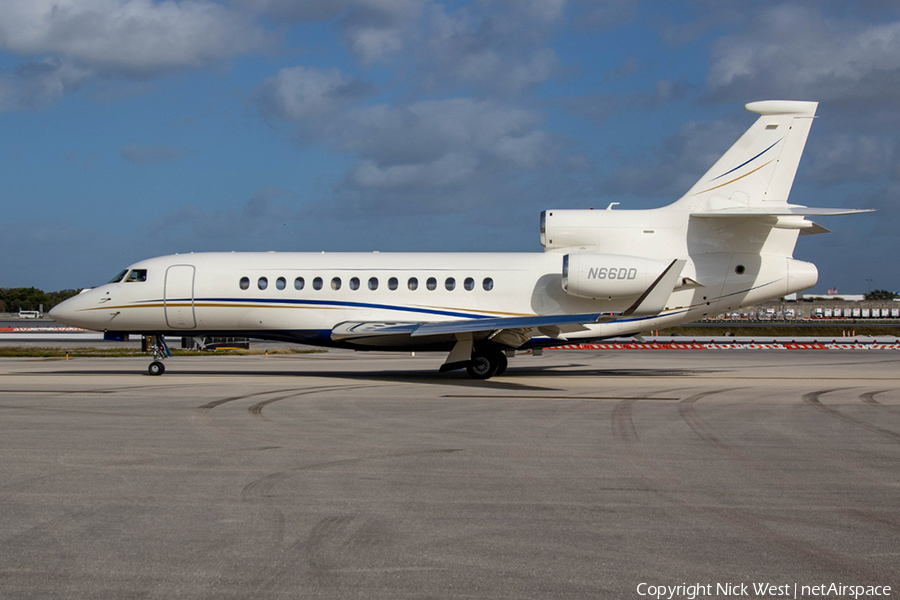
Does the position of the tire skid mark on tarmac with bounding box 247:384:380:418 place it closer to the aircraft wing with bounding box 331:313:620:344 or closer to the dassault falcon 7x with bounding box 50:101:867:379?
the aircraft wing with bounding box 331:313:620:344

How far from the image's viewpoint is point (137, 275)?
22922 millimetres

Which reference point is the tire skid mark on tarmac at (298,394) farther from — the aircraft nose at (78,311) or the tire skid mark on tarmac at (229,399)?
the aircraft nose at (78,311)

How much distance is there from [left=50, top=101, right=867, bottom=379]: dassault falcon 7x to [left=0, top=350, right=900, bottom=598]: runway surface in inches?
201

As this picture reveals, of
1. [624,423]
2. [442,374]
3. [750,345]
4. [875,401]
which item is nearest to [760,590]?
[624,423]

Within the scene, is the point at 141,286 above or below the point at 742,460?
above

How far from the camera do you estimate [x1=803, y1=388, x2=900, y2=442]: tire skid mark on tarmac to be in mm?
11789

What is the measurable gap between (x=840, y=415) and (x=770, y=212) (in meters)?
7.79

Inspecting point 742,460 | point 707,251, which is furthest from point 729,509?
point 707,251

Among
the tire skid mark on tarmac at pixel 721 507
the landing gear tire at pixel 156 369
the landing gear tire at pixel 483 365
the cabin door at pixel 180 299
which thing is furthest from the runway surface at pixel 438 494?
the cabin door at pixel 180 299

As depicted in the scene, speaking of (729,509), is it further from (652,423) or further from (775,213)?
(775,213)

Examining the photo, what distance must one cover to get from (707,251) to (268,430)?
14.4 m

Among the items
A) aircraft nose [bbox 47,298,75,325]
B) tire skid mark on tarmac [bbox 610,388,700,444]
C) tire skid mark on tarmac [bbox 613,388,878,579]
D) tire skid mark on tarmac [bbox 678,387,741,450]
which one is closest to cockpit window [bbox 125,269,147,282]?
aircraft nose [bbox 47,298,75,325]

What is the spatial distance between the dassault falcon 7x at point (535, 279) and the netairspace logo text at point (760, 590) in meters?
15.5

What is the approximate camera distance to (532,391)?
18.0 m
